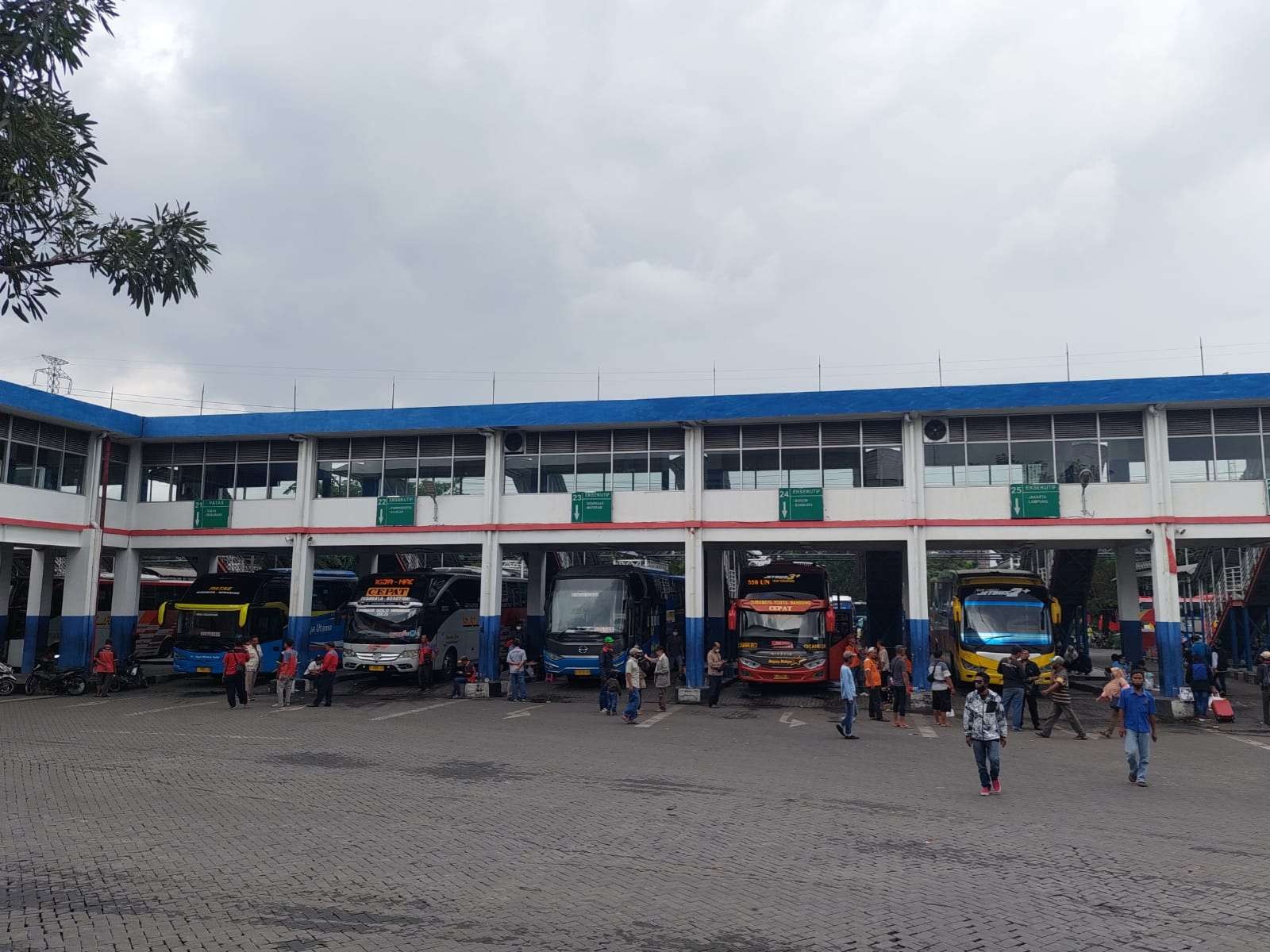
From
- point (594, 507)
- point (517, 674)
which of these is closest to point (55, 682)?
point (517, 674)

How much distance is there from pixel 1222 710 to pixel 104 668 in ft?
87.5

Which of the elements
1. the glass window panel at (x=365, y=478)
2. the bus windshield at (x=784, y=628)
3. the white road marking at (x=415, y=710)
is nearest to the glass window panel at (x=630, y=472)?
the bus windshield at (x=784, y=628)

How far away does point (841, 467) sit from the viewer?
2505cm

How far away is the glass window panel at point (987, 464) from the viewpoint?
24031mm

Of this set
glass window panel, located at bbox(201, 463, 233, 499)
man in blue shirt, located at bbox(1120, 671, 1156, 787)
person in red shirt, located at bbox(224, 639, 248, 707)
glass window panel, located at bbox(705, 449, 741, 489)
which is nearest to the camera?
man in blue shirt, located at bbox(1120, 671, 1156, 787)

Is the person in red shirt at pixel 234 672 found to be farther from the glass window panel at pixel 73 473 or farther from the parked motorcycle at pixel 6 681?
the glass window panel at pixel 73 473

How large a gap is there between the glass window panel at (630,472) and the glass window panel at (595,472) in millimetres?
164

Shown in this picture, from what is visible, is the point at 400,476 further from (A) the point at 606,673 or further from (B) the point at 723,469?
(A) the point at 606,673

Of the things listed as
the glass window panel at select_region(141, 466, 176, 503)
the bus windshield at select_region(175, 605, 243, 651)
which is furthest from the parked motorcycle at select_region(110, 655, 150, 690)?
the glass window panel at select_region(141, 466, 176, 503)

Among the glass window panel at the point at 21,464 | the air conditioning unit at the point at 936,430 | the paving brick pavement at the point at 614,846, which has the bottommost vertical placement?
the paving brick pavement at the point at 614,846

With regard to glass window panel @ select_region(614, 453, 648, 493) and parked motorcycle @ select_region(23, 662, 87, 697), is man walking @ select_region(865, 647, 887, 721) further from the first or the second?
parked motorcycle @ select_region(23, 662, 87, 697)

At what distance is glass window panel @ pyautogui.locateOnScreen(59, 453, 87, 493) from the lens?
1029 inches

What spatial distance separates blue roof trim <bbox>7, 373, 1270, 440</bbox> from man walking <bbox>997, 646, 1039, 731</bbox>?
7.37 meters

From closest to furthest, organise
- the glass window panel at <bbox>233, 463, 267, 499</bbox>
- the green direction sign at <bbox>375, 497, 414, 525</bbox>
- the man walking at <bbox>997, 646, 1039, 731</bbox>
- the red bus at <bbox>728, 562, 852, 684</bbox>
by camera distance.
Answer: the man walking at <bbox>997, 646, 1039, 731</bbox>, the red bus at <bbox>728, 562, 852, 684</bbox>, the green direction sign at <bbox>375, 497, 414, 525</bbox>, the glass window panel at <bbox>233, 463, 267, 499</bbox>
